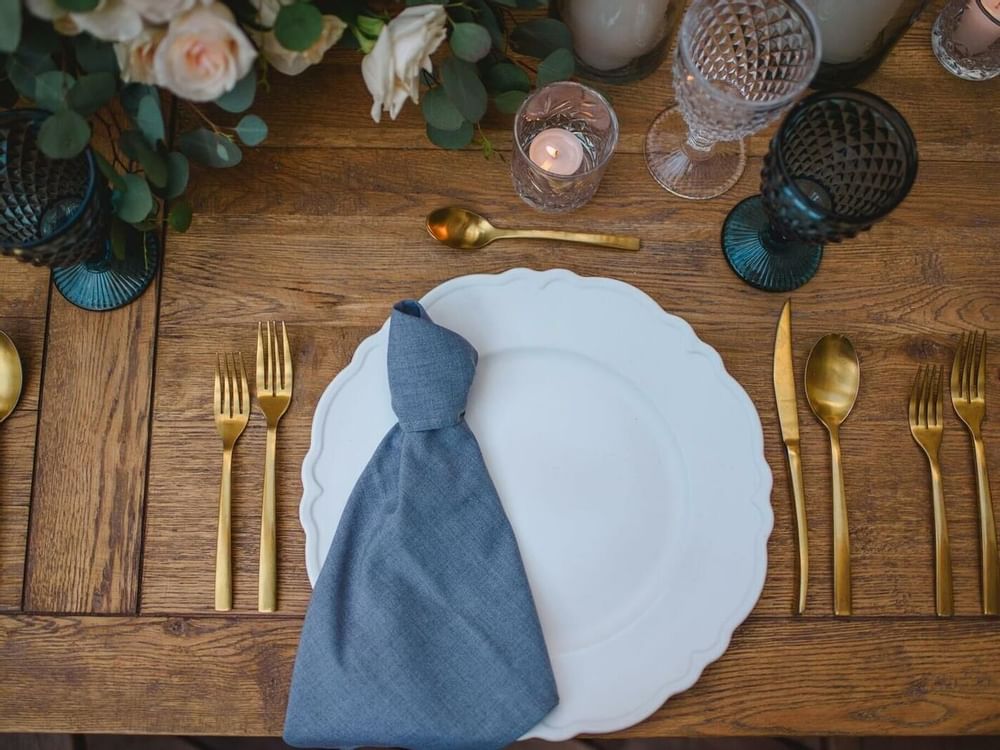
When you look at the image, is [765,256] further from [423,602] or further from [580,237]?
[423,602]

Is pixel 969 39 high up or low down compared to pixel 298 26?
up

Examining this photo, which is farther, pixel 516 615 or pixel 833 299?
pixel 833 299

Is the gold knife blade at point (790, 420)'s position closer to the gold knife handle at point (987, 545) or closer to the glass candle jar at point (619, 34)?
the gold knife handle at point (987, 545)

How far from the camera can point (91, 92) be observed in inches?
21.4

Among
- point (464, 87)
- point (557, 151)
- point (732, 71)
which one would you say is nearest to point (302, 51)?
point (464, 87)

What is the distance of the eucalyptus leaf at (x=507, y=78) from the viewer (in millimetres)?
660

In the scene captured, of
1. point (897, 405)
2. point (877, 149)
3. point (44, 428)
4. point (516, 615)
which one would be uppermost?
point (877, 149)

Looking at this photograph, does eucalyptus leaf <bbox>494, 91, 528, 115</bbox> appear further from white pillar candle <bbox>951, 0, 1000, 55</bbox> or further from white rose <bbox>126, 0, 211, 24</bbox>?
white pillar candle <bbox>951, 0, 1000, 55</bbox>

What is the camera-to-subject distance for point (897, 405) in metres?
0.67

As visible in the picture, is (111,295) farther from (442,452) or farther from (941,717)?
(941,717)

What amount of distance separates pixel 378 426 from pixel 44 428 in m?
0.28

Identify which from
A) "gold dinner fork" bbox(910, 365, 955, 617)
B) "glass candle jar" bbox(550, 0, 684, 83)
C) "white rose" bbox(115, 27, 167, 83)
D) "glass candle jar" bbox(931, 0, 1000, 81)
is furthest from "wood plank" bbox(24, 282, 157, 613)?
"glass candle jar" bbox(931, 0, 1000, 81)

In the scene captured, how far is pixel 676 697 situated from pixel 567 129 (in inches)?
19.0

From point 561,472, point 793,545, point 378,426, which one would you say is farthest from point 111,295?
point 793,545
